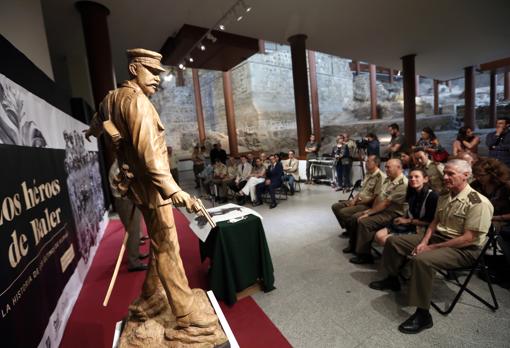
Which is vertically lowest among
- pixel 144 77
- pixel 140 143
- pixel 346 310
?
pixel 346 310

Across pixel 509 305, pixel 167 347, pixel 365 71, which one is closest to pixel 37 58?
pixel 167 347

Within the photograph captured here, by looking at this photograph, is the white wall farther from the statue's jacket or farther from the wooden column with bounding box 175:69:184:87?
the wooden column with bounding box 175:69:184:87

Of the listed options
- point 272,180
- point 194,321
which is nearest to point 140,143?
point 194,321

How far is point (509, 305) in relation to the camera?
81.2 inches

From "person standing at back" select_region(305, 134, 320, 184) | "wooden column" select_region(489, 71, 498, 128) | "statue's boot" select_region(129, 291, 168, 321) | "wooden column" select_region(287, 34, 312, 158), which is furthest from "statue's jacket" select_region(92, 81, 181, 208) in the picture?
"wooden column" select_region(489, 71, 498, 128)

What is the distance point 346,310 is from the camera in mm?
2174

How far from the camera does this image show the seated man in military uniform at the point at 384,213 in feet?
9.36

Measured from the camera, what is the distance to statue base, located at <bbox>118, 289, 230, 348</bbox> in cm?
136

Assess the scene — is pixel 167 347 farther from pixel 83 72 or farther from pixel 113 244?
pixel 83 72

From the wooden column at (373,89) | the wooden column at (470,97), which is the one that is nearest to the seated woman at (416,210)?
the wooden column at (470,97)

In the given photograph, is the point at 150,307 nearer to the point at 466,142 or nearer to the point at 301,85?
the point at 466,142

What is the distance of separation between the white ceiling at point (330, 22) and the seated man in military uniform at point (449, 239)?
461 cm

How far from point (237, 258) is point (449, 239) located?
5.75 ft

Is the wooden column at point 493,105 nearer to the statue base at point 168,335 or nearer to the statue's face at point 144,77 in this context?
the statue's face at point 144,77
